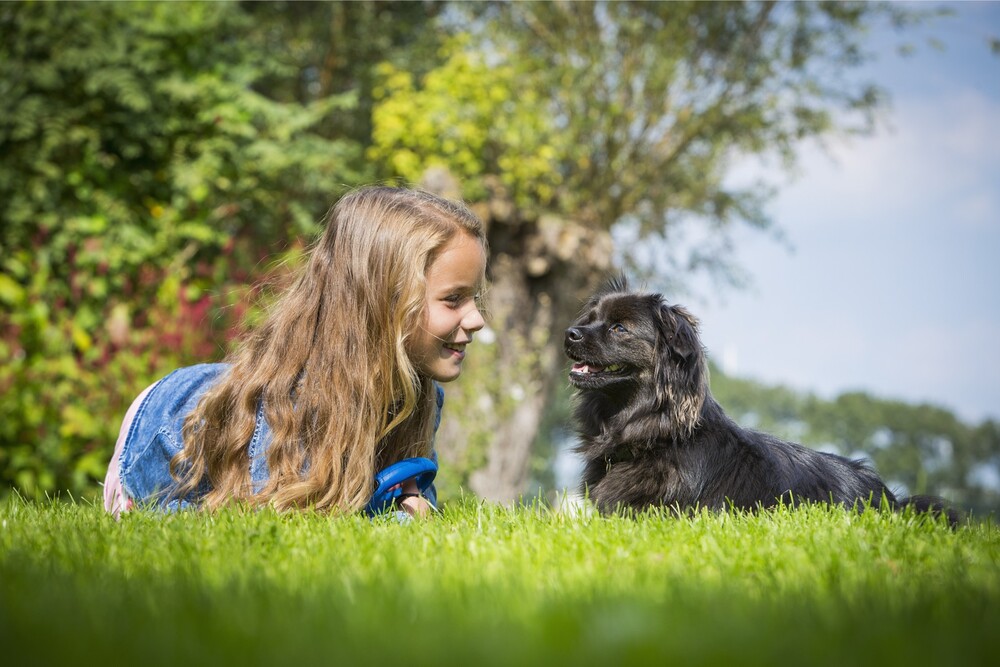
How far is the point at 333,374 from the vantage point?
152 inches

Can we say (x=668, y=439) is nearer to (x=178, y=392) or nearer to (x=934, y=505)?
(x=934, y=505)

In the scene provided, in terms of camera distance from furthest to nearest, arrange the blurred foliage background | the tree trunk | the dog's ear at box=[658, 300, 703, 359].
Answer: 1. the tree trunk
2. the blurred foliage background
3. the dog's ear at box=[658, 300, 703, 359]

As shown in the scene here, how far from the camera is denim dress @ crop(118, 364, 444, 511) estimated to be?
383 centimetres

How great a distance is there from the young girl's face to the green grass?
2.84 ft

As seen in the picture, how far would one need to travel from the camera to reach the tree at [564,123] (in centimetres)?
1026

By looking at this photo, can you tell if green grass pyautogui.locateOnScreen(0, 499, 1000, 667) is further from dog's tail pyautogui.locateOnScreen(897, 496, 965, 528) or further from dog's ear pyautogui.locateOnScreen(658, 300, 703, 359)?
dog's ear pyautogui.locateOnScreen(658, 300, 703, 359)

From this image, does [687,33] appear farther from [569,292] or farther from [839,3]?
[569,292]

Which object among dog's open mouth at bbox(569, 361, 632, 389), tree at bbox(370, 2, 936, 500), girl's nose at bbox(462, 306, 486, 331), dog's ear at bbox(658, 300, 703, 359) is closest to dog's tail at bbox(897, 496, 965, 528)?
dog's ear at bbox(658, 300, 703, 359)

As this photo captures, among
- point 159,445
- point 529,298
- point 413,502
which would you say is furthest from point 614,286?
point 529,298

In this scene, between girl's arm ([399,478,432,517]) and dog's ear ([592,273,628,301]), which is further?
dog's ear ([592,273,628,301])

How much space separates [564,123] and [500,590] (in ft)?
30.9

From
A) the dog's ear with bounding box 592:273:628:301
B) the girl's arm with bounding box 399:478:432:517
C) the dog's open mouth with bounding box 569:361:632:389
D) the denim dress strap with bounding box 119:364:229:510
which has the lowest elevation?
the girl's arm with bounding box 399:478:432:517

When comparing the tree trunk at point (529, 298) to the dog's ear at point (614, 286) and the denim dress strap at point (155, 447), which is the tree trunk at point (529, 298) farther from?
the denim dress strap at point (155, 447)

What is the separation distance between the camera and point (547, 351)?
34.4 feet
